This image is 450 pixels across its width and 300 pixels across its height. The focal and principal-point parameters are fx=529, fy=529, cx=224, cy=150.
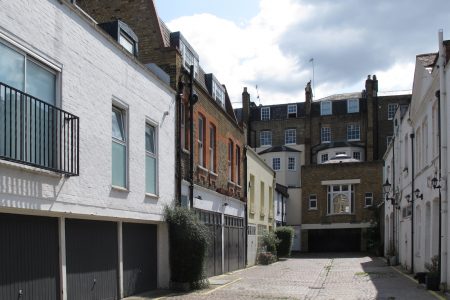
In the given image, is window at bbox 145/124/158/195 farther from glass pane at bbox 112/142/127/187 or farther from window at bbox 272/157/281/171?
window at bbox 272/157/281/171

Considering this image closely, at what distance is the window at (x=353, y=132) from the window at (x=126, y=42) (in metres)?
44.8

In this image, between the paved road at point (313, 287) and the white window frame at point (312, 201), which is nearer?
the paved road at point (313, 287)

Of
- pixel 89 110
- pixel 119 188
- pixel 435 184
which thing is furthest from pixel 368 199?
pixel 89 110

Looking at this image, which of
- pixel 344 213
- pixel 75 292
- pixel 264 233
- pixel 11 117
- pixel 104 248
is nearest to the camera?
pixel 11 117

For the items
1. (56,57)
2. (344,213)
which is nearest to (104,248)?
(56,57)

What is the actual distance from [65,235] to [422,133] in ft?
45.9

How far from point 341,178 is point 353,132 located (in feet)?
43.3

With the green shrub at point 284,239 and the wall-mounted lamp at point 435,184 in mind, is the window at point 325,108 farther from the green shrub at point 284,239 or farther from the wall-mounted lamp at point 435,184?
the wall-mounted lamp at point 435,184

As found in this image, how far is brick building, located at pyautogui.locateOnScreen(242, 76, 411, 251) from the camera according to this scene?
44375 mm

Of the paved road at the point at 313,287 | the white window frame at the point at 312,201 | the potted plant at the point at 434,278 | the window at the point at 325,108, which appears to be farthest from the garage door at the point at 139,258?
the window at the point at 325,108

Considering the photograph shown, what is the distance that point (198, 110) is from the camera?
1725 centimetres

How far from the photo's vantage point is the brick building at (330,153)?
146 feet

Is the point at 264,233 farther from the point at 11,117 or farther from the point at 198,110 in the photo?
the point at 11,117

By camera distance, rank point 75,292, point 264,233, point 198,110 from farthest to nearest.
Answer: point 264,233, point 198,110, point 75,292
